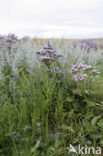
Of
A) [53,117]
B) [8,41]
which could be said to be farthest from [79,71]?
[8,41]

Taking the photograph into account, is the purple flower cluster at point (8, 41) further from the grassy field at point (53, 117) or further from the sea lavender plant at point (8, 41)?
the grassy field at point (53, 117)

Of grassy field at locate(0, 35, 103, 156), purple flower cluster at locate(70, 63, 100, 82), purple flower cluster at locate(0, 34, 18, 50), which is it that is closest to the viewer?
grassy field at locate(0, 35, 103, 156)

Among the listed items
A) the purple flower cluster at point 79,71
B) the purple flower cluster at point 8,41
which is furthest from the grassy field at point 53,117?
the purple flower cluster at point 8,41

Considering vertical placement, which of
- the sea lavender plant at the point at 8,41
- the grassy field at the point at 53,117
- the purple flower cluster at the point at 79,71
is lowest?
the grassy field at the point at 53,117

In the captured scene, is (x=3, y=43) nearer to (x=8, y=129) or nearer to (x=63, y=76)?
(x=63, y=76)

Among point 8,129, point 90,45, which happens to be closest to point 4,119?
point 8,129

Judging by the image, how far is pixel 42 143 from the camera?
2307mm

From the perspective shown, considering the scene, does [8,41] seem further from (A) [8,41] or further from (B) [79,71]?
(B) [79,71]

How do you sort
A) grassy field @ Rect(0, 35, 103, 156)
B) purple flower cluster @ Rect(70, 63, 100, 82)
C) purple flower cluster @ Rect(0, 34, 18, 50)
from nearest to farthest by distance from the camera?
1. grassy field @ Rect(0, 35, 103, 156)
2. purple flower cluster @ Rect(70, 63, 100, 82)
3. purple flower cluster @ Rect(0, 34, 18, 50)

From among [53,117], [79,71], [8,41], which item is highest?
[8,41]

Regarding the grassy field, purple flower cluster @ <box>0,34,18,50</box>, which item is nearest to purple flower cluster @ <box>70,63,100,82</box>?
the grassy field

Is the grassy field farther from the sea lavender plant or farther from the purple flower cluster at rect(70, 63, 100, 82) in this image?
the sea lavender plant

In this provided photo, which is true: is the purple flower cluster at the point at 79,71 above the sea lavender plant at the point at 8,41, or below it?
below

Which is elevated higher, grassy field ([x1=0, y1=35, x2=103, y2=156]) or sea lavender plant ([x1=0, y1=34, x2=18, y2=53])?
sea lavender plant ([x1=0, y1=34, x2=18, y2=53])
